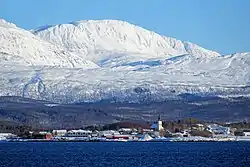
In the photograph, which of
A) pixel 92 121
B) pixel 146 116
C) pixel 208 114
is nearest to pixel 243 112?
pixel 208 114

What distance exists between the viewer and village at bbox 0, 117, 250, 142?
402 ft

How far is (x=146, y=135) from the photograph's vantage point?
4865 inches

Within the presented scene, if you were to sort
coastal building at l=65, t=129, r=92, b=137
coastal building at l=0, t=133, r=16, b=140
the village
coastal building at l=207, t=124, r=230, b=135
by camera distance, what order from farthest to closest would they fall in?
coastal building at l=65, t=129, r=92, b=137
coastal building at l=207, t=124, r=230, b=135
coastal building at l=0, t=133, r=16, b=140
the village

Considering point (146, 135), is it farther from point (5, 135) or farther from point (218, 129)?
point (5, 135)

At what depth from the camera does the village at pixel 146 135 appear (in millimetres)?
122438

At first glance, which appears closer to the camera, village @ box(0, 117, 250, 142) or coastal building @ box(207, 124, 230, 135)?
village @ box(0, 117, 250, 142)

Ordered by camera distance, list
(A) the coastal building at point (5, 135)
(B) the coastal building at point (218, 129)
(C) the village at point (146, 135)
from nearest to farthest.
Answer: (C) the village at point (146, 135)
(A) the coastal building at point (5, 135)
(B) the coastal building at point (218, 129)

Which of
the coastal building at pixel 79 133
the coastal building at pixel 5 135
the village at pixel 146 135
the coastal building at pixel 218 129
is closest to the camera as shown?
the village at pixel 146 135

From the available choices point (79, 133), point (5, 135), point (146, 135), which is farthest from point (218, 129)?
point (5, 135)

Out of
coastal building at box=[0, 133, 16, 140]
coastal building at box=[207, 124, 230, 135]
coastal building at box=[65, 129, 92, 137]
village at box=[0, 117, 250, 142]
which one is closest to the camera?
village at box=[0, 117, 250, 142]

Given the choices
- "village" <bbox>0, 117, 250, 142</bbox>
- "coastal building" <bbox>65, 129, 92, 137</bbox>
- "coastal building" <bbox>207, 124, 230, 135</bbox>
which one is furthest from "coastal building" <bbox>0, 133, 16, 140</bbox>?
"coastal building" <bbox>207, 124, 230, 135</bbox>

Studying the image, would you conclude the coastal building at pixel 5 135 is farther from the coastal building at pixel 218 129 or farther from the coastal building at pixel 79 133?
the coastal building at pixel 218 129

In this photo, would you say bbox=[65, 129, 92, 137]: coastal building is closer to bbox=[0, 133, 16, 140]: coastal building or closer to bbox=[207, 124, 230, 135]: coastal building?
bbox=[0, 133, 16, 140]: coastal building

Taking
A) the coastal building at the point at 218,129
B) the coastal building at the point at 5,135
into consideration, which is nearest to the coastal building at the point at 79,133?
the coastal building at the point at 5,135
